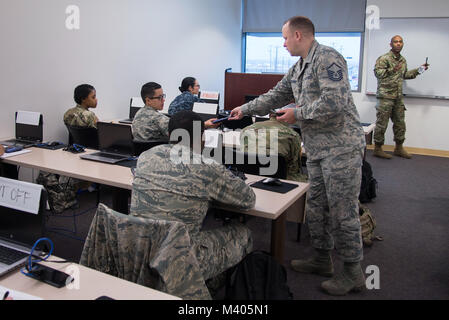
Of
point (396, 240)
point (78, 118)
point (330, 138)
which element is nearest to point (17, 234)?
point (330, 138)

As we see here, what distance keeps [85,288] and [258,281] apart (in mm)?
809

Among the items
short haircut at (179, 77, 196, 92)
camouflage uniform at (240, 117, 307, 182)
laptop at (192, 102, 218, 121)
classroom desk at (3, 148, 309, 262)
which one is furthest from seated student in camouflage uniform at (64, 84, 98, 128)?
camouflage uniform at (240, 117, 307, 182)

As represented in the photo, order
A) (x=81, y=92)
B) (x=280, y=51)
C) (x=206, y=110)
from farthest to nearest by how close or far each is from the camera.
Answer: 1. (x=280, y=51)
2. (x=206, y=110)
3. (x=81, y=92)

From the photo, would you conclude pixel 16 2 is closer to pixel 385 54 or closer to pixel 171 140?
pixel 171 140

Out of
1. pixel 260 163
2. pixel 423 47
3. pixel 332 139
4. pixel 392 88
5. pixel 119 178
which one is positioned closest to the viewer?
pixel 332 139

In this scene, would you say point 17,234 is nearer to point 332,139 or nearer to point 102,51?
point 332,139

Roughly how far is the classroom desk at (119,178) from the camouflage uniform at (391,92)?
13.5 ft

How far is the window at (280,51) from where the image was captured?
7281 millimetres

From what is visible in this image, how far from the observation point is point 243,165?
3.12 metres

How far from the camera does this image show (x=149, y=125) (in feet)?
11.6

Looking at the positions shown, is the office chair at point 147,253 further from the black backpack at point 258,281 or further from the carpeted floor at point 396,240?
the carpeted floor at point 396,240
